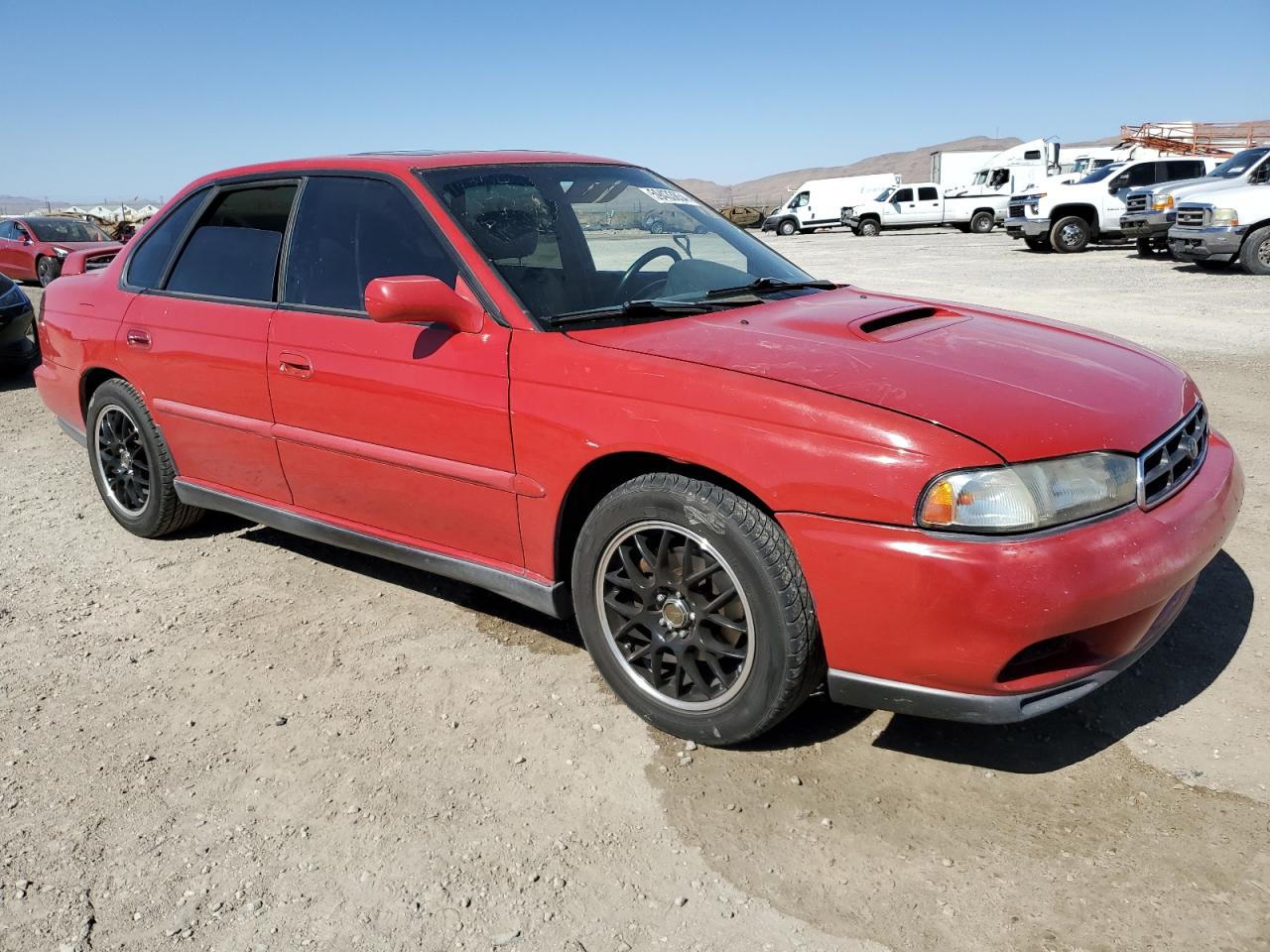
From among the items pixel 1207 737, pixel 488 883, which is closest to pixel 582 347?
pixel 488 883

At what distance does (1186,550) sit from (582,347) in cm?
170

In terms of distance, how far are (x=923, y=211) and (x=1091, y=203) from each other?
46.5 ft

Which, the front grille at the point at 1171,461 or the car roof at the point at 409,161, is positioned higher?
the car roof at the point at 409,161

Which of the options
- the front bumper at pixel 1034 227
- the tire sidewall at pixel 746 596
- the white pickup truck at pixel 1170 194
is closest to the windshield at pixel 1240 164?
the white pickup truck at pixel 1170 194

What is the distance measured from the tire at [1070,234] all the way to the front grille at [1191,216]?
5.86 m

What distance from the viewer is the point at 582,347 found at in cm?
287

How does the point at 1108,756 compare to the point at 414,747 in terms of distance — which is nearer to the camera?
the point at 1108,756

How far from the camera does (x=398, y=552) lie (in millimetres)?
3455

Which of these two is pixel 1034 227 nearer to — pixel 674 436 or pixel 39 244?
pixel 39 244

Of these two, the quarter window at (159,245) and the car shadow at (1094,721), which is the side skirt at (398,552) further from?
the car shadow at (1094,721)

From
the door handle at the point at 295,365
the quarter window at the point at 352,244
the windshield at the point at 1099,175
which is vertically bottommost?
the door handle at the point at 295,365

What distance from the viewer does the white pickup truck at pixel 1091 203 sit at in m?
20.2

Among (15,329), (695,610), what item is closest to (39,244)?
(15,329)

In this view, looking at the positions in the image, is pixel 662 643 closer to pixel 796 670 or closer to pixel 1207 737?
pixel 796 670
